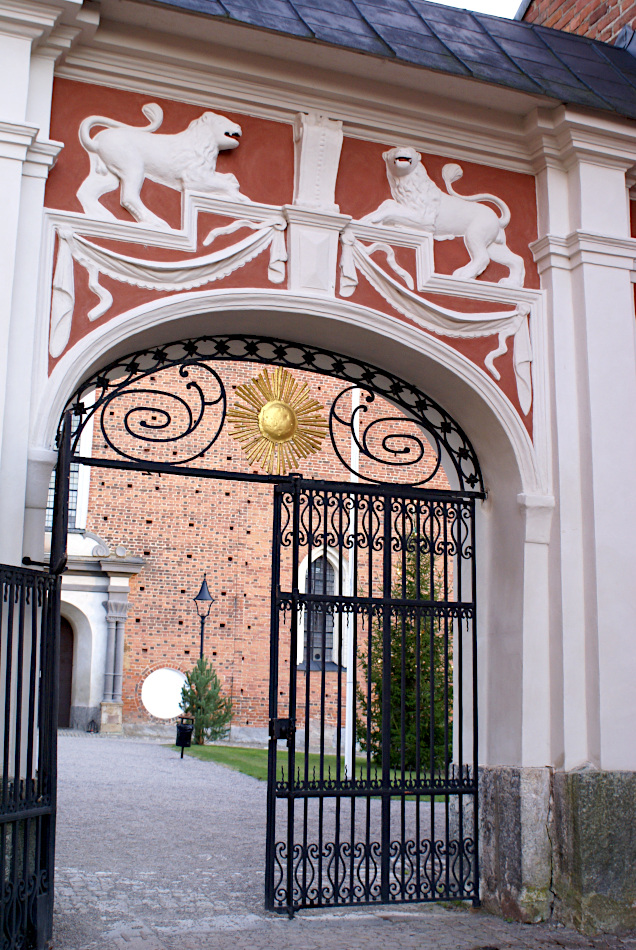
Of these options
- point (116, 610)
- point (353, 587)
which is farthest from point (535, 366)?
point (116, 610)

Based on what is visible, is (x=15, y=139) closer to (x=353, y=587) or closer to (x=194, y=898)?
(x=353, y=587)

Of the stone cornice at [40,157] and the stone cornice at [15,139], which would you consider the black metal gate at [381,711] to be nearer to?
the stone cornice at [40,157]

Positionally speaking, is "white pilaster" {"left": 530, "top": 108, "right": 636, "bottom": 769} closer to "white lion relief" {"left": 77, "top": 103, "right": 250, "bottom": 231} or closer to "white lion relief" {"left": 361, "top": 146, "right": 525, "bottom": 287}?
"white lion relief" {"left": 361, "top": 146, "right": 525, "bottom": 287}

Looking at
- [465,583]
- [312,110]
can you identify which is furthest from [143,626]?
[312,110]

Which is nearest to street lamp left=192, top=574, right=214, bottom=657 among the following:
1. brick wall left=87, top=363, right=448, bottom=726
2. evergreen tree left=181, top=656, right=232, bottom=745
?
brick wall left=87, top=363, right=448, bottom=726

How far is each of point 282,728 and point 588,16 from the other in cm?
630

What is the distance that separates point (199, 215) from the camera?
5680mm

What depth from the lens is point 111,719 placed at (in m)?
18.5

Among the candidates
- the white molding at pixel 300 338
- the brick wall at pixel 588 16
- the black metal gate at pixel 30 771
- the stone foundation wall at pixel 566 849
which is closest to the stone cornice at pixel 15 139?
the white molding at pixel 300 338

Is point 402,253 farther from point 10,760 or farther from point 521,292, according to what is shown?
point 10,760

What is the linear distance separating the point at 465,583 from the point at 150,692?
43.8 ft

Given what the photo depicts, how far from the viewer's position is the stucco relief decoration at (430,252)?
5938 millimetres

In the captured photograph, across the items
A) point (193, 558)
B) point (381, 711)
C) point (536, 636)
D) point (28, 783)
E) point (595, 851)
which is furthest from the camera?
point (193, 558)

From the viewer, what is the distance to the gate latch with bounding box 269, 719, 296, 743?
5.49 m
